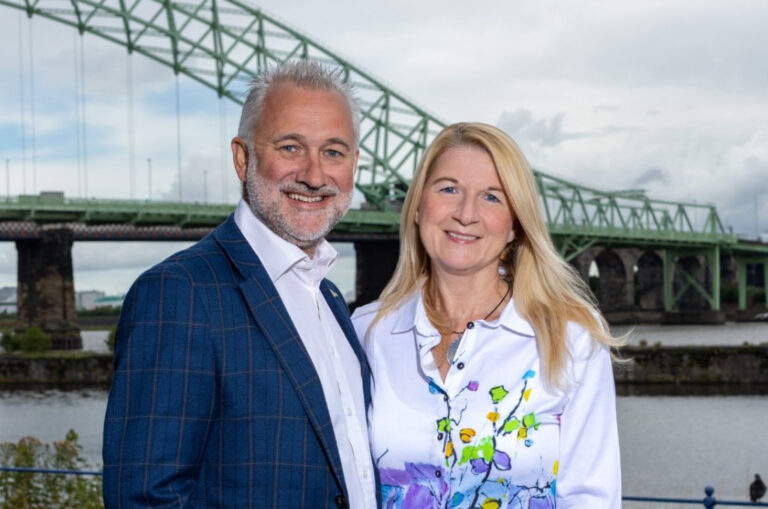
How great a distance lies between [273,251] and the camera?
8.95 feet

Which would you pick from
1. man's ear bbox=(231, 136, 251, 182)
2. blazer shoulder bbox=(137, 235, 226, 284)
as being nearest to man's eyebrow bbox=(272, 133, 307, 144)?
man's ear bbox=(231, 136, 251, 182)

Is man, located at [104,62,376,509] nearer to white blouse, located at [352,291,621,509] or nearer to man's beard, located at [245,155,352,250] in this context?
man's beard, located at [245,155,352,250]

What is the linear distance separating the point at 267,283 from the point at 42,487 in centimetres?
738

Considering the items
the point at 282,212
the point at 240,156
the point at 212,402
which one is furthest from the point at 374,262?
the point at 212,402

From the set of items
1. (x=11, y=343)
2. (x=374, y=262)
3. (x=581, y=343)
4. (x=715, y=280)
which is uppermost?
(x=374, y=262)

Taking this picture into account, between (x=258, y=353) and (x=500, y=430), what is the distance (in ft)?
2.34

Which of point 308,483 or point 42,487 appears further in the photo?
point 42,487

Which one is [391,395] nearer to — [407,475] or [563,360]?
[407,475]

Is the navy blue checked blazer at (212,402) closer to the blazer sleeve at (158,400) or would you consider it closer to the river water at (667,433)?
the blazer sleeve at (158,400)

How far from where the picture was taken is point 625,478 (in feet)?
66.1

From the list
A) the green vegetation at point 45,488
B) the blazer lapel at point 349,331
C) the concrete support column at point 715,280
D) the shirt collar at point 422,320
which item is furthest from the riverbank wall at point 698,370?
the concrete support column at point 715,280

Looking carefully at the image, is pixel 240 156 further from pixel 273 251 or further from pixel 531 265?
pixel 531 265

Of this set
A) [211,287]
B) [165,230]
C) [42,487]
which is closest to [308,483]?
[211,287]

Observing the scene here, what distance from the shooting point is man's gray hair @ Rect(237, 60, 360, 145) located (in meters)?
2.77
